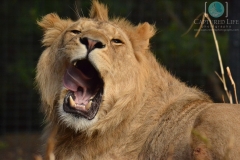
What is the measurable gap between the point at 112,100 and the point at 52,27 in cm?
74

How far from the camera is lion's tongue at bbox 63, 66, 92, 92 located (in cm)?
456

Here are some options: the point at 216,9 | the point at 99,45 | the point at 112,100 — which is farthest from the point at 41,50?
the point at 99,45

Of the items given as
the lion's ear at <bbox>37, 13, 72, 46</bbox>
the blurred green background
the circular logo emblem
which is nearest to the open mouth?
the lion's ear at <bbox>37, 13, 72, 46</bbox>

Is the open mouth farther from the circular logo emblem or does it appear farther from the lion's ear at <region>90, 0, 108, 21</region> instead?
the circular logo emblem

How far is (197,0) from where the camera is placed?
33.3ft

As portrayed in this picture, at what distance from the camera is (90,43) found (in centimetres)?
432

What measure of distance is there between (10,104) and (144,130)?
20.1ft

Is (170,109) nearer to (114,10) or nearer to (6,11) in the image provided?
(114,10)

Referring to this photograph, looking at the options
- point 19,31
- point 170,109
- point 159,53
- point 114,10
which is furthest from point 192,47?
point 170,109

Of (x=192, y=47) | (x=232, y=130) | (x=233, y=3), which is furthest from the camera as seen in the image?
(x=192, y=47)

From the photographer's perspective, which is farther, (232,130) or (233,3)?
(233,3)

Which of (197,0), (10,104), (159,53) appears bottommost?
(10,104)

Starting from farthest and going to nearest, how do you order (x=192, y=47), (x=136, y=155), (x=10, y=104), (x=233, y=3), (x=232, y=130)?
1. (x=10, y=104)
2. (x=192, y=47)
3. (x=233, y=3)
4. (x=136, y=155)
5. (x=232, y=130)

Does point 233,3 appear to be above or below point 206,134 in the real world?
above
